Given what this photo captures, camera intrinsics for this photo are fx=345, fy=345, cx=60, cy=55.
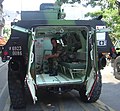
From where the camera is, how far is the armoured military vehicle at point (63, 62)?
7973 mm

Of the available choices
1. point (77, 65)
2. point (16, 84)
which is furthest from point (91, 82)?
point (16, 84)

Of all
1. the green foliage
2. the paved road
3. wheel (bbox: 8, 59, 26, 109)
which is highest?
the green foliage

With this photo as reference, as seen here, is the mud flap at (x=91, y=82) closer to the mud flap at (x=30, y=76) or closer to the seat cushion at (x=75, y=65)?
the seat cushion at (x=75, y=65)

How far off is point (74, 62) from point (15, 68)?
6.26ft

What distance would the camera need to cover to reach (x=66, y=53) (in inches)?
403

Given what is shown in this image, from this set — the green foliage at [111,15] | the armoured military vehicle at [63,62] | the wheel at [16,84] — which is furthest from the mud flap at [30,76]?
the green foliage at [111,15]

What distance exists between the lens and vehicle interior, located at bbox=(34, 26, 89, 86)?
29.1 ft

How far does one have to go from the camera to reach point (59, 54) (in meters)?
10.3

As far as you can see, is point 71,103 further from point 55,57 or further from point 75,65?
point 55,57

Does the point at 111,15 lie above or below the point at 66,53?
above

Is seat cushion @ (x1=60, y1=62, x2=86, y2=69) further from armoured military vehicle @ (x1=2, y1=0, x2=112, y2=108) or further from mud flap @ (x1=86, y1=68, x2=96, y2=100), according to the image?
mud flap @ (x1=86, y1=68, x2=96, y2=100)

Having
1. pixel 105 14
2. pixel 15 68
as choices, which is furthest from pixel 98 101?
pixel 105 14

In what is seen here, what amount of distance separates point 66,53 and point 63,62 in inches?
11.7

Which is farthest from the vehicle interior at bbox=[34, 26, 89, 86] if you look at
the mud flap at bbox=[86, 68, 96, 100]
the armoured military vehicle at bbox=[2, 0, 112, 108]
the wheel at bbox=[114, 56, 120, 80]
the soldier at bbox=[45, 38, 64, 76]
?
the wheel at bbox=[114, 56, 120, 80]
